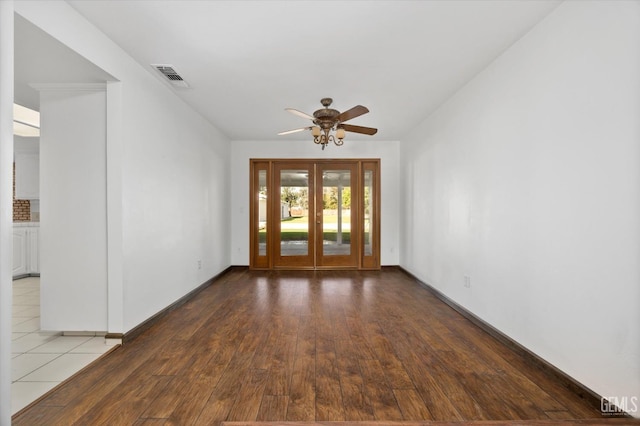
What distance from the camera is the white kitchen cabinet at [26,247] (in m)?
5.52

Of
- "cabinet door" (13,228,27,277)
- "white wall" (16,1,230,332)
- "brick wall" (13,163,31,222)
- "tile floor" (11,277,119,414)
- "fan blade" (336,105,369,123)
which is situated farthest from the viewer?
"brick wall" (13,163,31,222)

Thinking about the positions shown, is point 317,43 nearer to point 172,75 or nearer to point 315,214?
point 172,75

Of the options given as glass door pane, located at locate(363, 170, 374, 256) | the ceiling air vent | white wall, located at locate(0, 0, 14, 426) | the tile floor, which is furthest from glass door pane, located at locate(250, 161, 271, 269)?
white wall, located at locate(0, 0, 14, 426)

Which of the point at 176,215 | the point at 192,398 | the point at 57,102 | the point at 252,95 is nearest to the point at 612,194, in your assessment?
the point at 192,398

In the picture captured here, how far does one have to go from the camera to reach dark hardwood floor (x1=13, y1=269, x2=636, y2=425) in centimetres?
179

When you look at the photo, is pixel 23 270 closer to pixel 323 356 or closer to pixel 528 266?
pixel 323 356

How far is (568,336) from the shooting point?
2064 millimetres

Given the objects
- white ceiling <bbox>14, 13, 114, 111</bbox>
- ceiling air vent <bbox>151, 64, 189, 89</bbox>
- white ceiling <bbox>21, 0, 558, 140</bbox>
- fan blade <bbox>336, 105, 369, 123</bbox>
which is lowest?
fan blade <bbox>336, 105, 369, 123</bbox>

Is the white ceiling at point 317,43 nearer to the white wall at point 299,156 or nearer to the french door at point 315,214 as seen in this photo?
the white wall at point 299,156

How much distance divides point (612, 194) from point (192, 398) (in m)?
2.74

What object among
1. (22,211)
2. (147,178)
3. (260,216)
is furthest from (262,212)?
(22,211)

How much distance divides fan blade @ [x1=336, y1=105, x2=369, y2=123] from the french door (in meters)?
2.59

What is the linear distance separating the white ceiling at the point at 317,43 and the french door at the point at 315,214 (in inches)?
91.0

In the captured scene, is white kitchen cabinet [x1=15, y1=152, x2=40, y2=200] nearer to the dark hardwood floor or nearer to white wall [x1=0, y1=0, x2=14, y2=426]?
the dark hardwood floor
